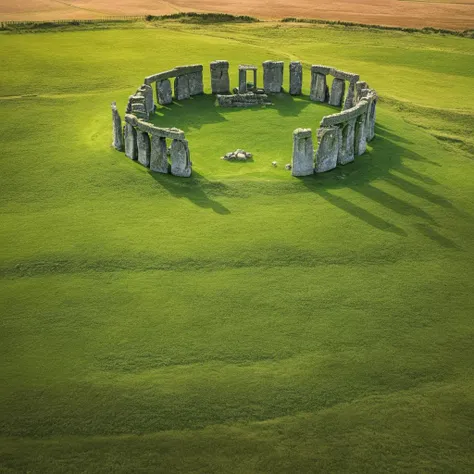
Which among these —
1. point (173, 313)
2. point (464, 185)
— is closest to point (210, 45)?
point (464, 185)

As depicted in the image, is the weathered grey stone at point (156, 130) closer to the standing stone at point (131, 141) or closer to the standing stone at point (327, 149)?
the standing stone at point (131, 141)

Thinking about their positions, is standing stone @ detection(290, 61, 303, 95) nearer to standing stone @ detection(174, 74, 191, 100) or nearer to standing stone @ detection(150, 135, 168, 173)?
standing stone @ detection(174, 74, 191, 100)

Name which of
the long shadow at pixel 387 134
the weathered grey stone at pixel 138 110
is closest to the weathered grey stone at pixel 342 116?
the long shadow at pixel 387 134

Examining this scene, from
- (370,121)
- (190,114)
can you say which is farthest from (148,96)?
(370,121)

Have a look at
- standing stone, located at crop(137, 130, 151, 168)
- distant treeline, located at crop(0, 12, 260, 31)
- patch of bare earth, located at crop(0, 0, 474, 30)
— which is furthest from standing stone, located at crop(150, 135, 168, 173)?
patch of bare earth, located at crop(0, 0, 474, 30)

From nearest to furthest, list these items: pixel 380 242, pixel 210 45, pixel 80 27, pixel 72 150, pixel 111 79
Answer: pixel 380 242, pixel 72 150, pixel 111 79, pixel 210 45, pixel 80 27

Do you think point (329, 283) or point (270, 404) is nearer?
point (270, 404)

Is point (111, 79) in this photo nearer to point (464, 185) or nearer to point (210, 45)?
point (210, 45)

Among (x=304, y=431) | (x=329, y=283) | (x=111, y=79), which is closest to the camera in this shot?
(x=304, y=431)
